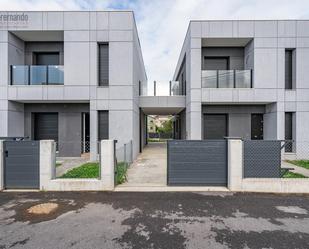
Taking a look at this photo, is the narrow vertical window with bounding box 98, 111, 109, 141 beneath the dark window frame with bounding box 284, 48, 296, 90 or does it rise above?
beneath

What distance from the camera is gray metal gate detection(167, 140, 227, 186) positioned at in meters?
5.67

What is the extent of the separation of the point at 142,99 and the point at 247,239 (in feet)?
34.0

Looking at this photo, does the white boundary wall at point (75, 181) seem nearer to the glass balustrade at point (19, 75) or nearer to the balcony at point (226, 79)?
the glass balustrade at point (19, 75)

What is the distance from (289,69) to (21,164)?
13.5 m

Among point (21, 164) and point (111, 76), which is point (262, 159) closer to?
point (21, 164)

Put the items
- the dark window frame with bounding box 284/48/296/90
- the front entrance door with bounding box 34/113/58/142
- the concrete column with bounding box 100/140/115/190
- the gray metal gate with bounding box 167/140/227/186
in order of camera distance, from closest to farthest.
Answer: the concrete column with bounding box 100/140/115/190 < the gray metal gate with bounding box 167/140/227/186 < the dark window frame with bounding box 284/48/296/90 < the front entrance door with bounding box 34/113/58/142

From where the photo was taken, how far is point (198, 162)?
5.68 meters

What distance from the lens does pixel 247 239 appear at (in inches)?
125

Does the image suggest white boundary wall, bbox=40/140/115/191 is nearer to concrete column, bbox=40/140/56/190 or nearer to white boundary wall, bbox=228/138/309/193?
concrete column, bbox=40/140/56/190

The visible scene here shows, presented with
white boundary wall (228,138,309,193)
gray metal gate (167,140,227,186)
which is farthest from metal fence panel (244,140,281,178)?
gray metal gate (167,140,227,186)

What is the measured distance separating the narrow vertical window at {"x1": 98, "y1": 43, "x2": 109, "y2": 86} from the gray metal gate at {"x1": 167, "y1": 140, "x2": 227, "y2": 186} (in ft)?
20.3

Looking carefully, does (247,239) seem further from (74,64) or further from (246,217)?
(74,64)

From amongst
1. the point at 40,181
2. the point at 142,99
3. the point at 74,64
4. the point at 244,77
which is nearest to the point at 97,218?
the point at 40,181

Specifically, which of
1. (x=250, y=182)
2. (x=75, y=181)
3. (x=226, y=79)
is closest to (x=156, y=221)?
Result: (x=75, y=181)
